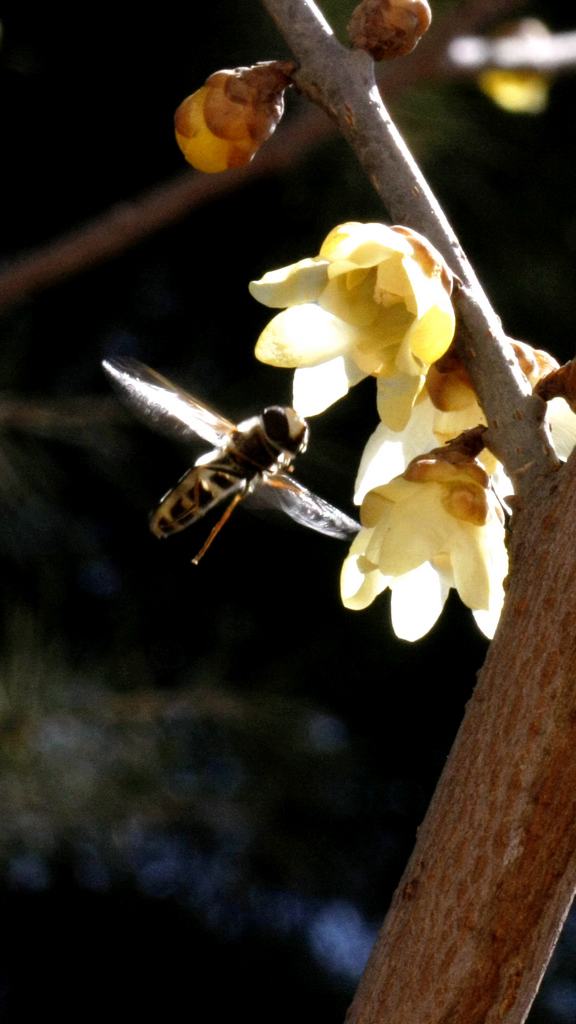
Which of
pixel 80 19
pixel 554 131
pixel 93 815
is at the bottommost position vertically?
pixel 93 815

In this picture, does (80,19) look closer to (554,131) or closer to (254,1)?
(254,1)

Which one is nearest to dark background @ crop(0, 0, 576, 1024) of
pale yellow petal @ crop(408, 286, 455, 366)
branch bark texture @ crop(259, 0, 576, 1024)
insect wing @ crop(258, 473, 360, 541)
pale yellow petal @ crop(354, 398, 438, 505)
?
insect wing @ crop(258, 473, 360, 541)

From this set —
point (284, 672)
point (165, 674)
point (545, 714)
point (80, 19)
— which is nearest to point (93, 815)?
point (165, 674)

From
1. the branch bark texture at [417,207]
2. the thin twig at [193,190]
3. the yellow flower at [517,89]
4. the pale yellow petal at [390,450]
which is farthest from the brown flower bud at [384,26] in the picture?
the yellow flower at [517,89]

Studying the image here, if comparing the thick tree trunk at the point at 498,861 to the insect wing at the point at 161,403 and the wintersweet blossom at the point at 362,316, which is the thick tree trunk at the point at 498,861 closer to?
the wintersweet blossom at the point at 362,316

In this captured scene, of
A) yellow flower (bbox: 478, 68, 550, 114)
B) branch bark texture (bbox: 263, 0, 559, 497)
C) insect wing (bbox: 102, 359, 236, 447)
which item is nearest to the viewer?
branch bark texture (bbox: 263, 0, 559, 497)

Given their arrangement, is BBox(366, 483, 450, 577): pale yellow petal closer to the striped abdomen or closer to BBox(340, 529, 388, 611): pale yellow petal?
BBox(340, 529, 388, 611): pale yellow petal
